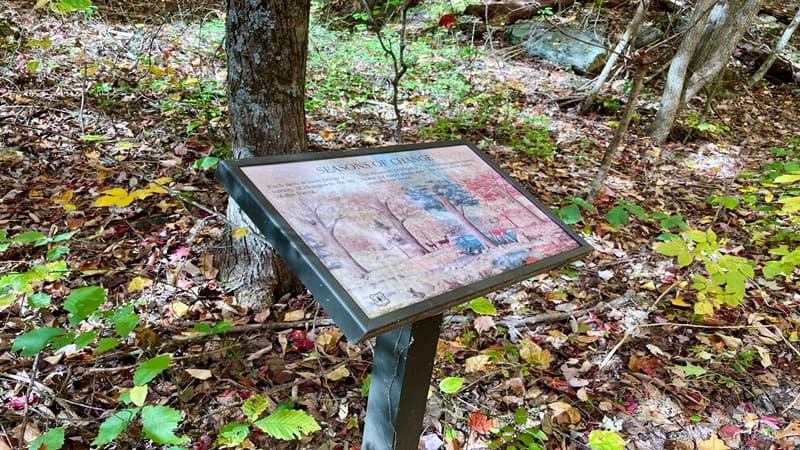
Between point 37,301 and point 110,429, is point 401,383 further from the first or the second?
point 37,301

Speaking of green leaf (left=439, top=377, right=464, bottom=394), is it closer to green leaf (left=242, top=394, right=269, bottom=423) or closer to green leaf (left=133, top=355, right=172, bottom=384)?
green leaf (left=242, top=394, right=269, bottom=423)

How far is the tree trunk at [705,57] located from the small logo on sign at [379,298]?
5.14m

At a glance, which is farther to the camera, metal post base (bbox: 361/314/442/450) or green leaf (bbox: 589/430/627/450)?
green leaf (bbox: 589/430/627/450)

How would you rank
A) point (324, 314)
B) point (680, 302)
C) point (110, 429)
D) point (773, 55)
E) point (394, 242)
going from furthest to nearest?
1. point (773, 55)
2. point (680, 302)
3. point (324, 314)
4. point (110, 429)
5. point (394, 242)

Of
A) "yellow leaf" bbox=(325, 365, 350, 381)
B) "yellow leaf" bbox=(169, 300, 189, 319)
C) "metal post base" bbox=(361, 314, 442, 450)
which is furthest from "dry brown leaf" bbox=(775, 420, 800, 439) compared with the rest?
"yellow leaf" bbox=(169, 300, 189, 319)

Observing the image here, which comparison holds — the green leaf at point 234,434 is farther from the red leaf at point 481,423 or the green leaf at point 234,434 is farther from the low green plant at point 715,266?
the low green plant at point 715,266

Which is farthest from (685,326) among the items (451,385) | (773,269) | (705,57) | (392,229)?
(705,57)

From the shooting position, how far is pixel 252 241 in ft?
8.28

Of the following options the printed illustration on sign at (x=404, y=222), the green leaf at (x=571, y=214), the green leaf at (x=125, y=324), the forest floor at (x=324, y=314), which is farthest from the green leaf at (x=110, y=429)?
the green leaf at (x=571, y=214)

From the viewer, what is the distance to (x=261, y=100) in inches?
88.1

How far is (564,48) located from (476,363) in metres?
6.26

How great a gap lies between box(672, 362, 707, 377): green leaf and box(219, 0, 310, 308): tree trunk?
2030 mm

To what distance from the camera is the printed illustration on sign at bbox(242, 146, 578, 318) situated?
1.15 metres

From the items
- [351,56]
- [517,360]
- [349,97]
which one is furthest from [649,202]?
[351,56]
